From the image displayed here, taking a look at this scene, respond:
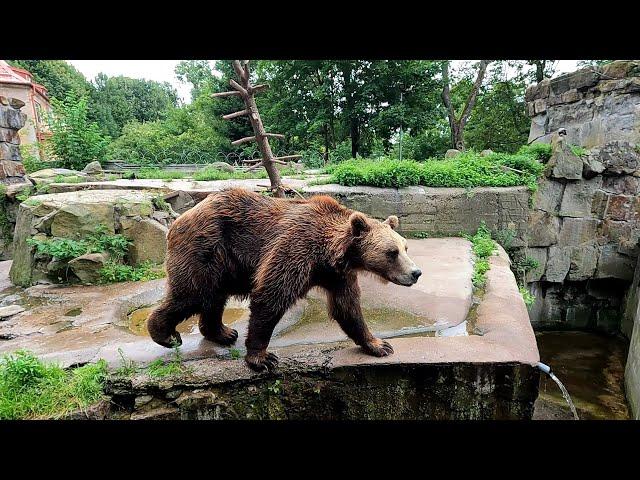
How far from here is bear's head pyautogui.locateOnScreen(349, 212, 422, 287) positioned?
3.04 metres

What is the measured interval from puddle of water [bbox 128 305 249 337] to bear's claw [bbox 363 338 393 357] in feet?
5.45

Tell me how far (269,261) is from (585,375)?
269 inches

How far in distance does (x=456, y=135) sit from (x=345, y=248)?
15240 mm

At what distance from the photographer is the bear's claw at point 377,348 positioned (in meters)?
3.31

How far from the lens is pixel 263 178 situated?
942 centimetres

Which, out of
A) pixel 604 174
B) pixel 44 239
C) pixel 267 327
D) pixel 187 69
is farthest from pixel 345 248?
pixel 187 69

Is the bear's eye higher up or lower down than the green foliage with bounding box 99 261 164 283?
higher up

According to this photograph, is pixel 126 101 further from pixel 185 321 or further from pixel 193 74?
pixel 185 321

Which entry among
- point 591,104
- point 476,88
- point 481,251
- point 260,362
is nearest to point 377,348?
point 260,362

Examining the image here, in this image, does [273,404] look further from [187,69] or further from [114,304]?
[187,69]

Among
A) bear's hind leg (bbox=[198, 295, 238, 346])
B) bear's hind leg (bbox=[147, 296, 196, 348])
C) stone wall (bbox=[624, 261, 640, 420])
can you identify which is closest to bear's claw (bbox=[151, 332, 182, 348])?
bear's hind leg (bbox=[147, 296, 196, 348])

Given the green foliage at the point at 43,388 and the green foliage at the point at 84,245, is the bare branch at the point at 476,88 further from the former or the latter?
the green foliage at the point at 43,388

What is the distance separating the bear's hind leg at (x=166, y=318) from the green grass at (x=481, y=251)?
11.2ft

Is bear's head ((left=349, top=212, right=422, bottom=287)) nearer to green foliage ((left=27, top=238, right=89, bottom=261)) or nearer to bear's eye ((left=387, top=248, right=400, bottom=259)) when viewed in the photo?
bear's eye ((left=387, top=248, right=400, bottom=259))
